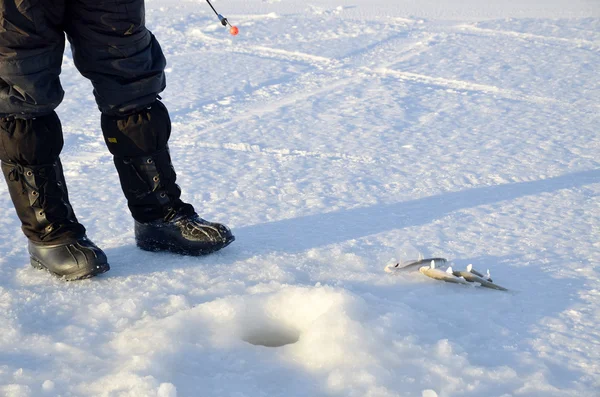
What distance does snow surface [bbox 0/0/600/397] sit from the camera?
1.55 meters

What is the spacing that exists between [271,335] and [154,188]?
27.7 inches

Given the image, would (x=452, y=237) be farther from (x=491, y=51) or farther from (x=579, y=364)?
(x=491, y=51)

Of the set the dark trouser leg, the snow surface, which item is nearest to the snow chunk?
the snow surface

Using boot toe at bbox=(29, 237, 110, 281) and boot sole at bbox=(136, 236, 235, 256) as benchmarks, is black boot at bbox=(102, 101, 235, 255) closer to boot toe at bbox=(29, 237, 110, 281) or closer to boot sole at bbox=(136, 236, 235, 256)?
boot sole at bbox=(136, 236, 235, 256)

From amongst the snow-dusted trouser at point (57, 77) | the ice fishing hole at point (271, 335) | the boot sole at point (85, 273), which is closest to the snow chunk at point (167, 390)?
the ice fishing hole at point (271, 335)

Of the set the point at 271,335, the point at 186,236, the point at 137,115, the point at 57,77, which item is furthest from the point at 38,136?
the point at 271,335

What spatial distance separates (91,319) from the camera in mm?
1761

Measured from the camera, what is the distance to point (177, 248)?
2230 millimetres

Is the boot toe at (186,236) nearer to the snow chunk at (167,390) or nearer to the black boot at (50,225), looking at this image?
the black boot at (50,225)

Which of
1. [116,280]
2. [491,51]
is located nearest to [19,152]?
[116,280]

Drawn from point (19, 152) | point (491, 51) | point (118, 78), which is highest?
point (118, 78)

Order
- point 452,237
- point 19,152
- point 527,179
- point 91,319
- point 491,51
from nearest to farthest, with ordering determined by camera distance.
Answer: point 91,319
point 19,152
point 452,237
point 527,179
point 491,51

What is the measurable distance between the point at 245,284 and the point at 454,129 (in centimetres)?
216

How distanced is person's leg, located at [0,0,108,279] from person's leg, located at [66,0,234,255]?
0.34 feet
